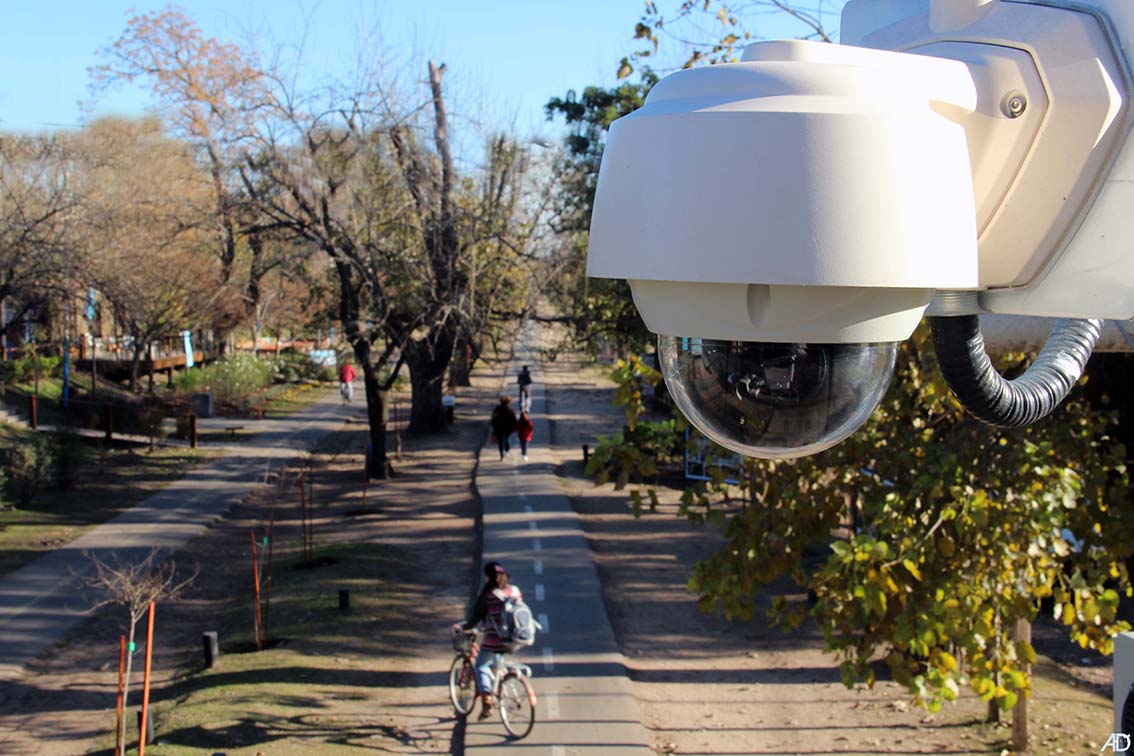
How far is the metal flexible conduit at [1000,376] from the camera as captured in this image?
4.90 feet

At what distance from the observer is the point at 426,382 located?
24484 millimetres

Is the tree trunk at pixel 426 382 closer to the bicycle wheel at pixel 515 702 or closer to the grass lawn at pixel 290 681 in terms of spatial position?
the grass lawn at pixel 290 681

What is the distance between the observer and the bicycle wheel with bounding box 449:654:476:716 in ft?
31.1

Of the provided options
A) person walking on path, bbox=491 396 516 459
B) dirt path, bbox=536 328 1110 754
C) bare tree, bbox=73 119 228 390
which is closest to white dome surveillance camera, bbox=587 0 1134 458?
dirt path, bbox=536 328 1110 754

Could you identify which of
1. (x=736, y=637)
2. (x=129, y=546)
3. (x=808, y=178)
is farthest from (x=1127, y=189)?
(x=129, y=546)

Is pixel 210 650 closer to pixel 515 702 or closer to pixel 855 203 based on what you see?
pixel 515 702

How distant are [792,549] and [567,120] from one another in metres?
15.2

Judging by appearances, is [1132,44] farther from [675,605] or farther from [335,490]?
[335,490]

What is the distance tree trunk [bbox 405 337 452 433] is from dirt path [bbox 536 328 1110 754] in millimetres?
7609

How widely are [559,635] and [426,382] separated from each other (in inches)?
526

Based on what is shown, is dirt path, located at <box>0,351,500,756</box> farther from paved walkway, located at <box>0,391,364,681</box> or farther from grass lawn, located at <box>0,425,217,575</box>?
grass lawn, located at <box>0,425,217,575</box>

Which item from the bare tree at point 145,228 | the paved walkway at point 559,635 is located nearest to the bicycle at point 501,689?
the paved walkway at point 559,635

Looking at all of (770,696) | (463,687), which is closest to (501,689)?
(463,687)

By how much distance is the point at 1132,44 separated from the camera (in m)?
1.26
